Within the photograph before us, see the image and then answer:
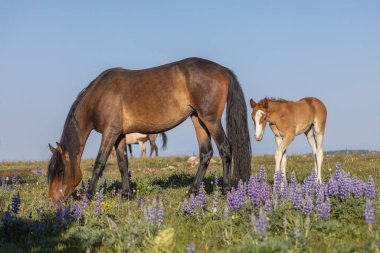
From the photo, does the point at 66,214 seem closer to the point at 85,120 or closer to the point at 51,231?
the point at 51,231

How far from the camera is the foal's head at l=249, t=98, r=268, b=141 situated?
1254 cm

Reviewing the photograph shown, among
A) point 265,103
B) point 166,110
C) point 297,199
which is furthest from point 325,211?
point 265,103

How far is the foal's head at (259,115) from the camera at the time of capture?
41.1 ft

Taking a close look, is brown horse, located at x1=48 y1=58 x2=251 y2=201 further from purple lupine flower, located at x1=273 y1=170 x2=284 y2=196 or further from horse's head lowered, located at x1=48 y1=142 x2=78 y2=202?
purple lupine flower, located at x1=273 y1=170 x2=284 y2=196

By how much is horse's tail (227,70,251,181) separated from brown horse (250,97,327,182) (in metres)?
1.53

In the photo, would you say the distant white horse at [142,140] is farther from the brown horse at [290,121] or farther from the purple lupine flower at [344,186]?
the purple lupine flower at [344,186]

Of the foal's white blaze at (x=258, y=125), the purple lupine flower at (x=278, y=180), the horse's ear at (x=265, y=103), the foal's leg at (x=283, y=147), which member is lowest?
the purple lupine flower at (x=278, y=180)

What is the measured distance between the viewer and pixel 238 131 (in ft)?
35.9

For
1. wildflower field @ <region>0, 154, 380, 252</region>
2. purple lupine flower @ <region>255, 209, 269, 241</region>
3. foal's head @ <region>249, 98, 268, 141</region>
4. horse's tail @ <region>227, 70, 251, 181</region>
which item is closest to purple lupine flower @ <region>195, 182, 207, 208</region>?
wildflower field @ <region>0, 154, 380, 252</region>

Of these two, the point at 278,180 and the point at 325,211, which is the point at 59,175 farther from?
the point at 325,211

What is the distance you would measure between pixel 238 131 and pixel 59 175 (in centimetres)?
420

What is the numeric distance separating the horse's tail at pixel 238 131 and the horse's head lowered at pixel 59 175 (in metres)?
3.73

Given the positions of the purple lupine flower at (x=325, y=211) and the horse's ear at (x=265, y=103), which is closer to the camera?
the purple lupine flower at (x=325, y=211)

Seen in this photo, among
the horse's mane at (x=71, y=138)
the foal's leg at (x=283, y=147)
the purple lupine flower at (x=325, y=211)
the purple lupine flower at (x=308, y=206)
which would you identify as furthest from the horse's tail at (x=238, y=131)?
the purple lupine flower at (x=325, y=211)
